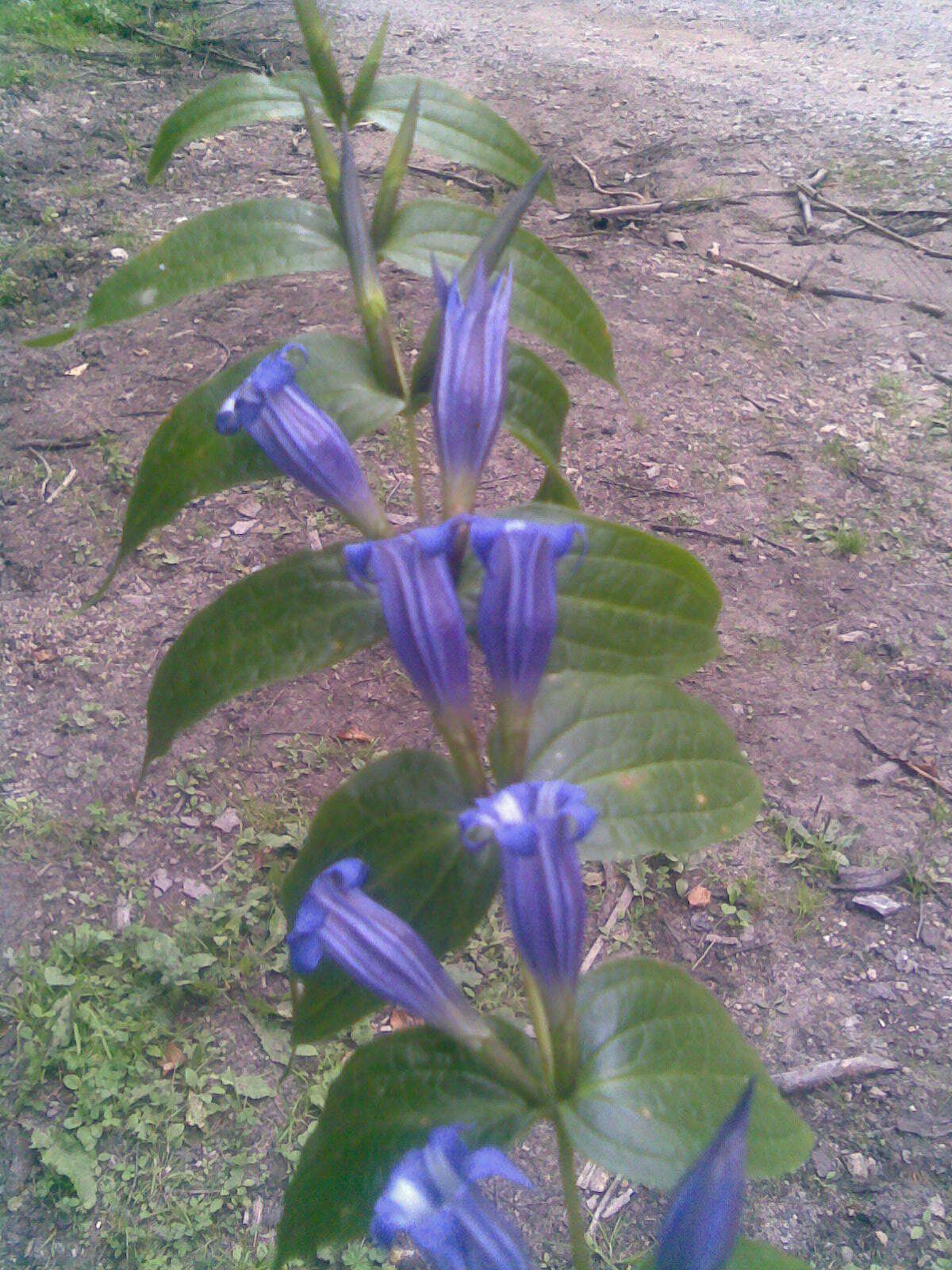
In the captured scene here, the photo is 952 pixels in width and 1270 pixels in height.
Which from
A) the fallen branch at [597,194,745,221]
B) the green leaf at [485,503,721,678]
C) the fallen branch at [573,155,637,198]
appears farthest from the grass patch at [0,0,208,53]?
the green leaf at [485,503,721,678]

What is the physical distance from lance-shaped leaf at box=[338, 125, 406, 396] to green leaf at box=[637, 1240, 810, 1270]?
739 mm

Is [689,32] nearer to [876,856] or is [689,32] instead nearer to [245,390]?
[876,856]

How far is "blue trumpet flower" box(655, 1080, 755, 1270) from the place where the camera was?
0.50 meters

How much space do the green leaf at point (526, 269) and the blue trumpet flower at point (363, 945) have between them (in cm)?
61

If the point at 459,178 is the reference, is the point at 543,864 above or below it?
above

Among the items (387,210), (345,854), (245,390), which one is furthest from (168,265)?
(345,854)

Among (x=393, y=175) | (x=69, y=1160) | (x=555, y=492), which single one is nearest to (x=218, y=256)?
(x=393, y=175)

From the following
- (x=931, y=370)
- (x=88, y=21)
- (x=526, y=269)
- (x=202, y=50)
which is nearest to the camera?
(x=526, y=269)

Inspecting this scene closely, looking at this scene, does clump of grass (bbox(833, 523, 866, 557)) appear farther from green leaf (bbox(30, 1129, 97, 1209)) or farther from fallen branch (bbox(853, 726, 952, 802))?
green leaf (bbox(30, 1129, 97, 1209))

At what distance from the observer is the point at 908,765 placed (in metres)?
2.26

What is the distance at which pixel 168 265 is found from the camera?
102 cm

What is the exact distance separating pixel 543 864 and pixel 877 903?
5.64 feet

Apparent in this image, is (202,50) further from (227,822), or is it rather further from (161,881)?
(161,881)

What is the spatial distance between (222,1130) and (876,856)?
56.5 inches
